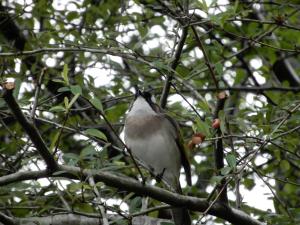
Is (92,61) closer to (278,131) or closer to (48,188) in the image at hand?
(48,188)

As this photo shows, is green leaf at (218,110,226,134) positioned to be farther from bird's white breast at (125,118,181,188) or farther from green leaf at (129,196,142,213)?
bird's white breast at (125,118,181,188)

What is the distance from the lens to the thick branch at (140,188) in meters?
3.73

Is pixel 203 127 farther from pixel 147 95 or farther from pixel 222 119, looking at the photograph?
pixel 147 95

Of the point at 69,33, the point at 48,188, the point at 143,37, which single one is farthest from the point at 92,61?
the point at 48,188

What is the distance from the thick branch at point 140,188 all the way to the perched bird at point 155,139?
1274 mm

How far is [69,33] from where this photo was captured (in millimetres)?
6582

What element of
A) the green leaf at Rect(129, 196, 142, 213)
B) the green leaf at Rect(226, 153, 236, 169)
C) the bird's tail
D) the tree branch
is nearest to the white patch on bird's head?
the tree branch

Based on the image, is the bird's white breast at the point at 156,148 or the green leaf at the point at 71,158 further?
the bird's white breast at the point at 156,148

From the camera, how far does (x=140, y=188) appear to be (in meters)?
3.97

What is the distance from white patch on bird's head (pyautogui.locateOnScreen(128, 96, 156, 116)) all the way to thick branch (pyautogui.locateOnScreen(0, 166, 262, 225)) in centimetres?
178

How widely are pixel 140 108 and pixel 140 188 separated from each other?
2112 mm

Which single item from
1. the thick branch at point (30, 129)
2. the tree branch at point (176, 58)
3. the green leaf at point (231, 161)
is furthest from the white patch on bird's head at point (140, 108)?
the thick branch at point (30, 129)

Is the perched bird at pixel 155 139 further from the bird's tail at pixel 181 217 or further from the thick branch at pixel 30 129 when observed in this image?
the thick branch at pixel 30 129

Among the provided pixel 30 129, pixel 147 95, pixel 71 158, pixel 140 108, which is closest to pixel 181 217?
pixel 140 108
